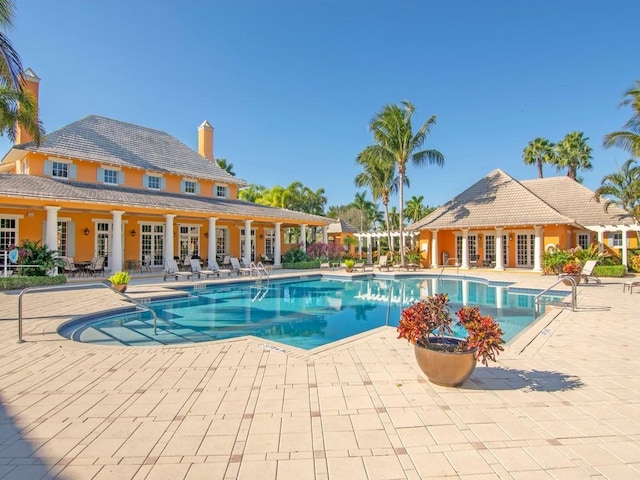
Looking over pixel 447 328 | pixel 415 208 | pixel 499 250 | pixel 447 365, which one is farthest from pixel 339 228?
pixel 447 365

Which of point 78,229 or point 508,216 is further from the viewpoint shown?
point 508,216

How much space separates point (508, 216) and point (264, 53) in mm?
17382

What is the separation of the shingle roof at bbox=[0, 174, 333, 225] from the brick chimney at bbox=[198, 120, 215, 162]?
18.0ft

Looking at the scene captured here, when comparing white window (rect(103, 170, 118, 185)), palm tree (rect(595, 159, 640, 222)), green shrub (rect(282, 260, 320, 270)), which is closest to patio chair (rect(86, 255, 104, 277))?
white window (rect(103, 170, 118, 185))

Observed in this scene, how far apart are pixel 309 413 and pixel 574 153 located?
38.9m

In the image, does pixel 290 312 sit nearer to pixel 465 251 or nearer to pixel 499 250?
pixel 465 251

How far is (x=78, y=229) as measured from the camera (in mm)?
18109

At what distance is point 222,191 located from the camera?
2503 cm

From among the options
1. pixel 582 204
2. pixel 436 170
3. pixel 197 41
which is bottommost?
pixel 582 204

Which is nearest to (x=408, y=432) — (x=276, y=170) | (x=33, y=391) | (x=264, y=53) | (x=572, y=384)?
(x=572, y=384)

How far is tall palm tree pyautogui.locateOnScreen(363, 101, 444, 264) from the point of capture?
935 inches

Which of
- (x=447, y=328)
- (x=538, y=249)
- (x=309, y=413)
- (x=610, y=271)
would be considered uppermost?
(x=538, y=249)

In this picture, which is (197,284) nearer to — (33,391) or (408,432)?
(33,391)

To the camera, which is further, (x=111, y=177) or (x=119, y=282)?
(x=111, y=177)
